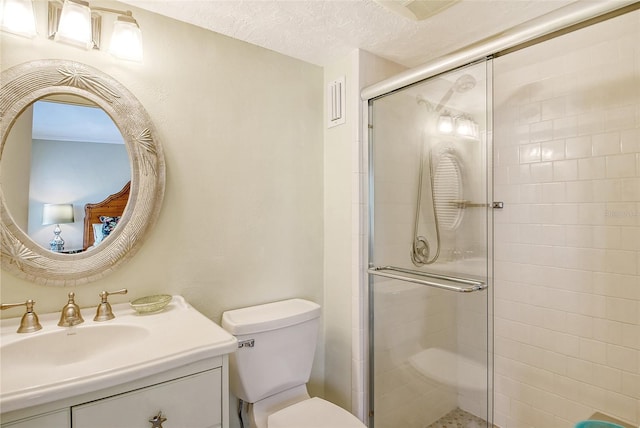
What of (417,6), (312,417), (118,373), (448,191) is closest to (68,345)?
(118,373)

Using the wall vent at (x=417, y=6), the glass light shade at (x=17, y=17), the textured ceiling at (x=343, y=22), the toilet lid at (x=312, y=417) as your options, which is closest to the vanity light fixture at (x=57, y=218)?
the glass light shade at (x=17, y=17)

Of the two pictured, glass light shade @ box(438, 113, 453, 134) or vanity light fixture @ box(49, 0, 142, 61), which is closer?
vanity light fixture @ box(49, 0, 142, 61)

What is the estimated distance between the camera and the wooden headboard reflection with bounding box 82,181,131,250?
1.30 m

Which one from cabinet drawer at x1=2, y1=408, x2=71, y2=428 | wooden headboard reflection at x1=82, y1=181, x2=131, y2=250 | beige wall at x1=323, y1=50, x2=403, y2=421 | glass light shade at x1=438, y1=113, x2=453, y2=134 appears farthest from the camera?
beige wall at x1=323, y1=50, x2=403, y2=421

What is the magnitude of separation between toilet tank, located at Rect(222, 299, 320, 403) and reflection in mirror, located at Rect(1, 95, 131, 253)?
0.73 meters

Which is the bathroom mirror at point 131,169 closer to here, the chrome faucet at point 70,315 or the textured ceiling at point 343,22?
the chrome faucet at point 70,315

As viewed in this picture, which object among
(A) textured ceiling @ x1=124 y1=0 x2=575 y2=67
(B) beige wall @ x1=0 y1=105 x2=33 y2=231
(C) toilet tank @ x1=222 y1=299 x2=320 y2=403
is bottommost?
(C) toilet tank @ x1=222 y1=299 x2=320 y2=403

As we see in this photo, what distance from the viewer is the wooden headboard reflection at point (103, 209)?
4.28 feet

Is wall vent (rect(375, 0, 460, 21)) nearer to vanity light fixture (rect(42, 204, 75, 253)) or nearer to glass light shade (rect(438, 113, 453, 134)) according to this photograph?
glass light shade (rect(438, 113, 453, 134))

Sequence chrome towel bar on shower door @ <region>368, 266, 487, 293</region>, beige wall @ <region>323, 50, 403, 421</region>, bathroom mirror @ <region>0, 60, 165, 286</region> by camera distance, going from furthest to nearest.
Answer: beige wall @ <region>323, 50, 403, 421</region> → chrome towel bar on shower door @ <region>368, 266, 487, 293</region> → bathroom mirror @ <region>0, 60, 165, 286</region>

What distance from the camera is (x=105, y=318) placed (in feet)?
4.11

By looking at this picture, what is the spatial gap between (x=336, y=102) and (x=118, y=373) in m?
1.59

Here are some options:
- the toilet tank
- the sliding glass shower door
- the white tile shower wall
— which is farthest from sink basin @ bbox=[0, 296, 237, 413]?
the white tile shower wall

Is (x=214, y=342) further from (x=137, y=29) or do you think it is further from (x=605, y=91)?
(x=605, y=91)
